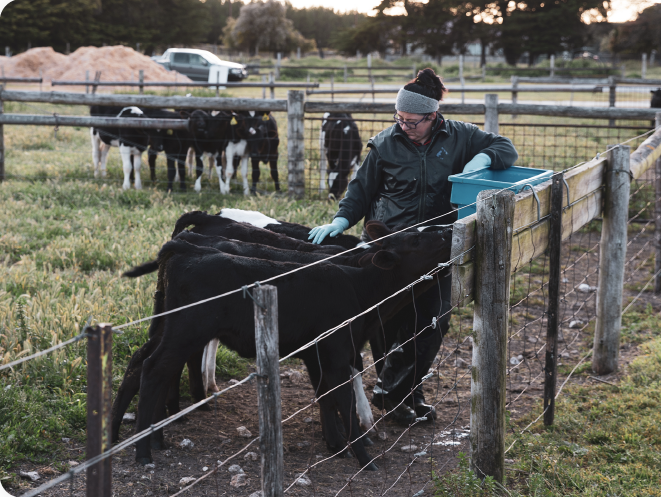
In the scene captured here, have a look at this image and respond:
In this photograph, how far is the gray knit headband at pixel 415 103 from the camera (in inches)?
174

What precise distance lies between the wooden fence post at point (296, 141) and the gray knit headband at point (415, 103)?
18.8 feet

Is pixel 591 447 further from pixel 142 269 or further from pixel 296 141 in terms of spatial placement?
pixel 296 141

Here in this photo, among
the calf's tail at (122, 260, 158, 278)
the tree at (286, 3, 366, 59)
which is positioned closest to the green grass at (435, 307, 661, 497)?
the calf's tail at (122, 260, 158, 278)

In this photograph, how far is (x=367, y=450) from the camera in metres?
4.25

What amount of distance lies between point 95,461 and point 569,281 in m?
6.82

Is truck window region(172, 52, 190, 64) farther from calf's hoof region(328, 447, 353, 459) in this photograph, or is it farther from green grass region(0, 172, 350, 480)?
calf's hoof region(328, 447, 353, 459)

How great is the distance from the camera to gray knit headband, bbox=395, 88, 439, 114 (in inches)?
174

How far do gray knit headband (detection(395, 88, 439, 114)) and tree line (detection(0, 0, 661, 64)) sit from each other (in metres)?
54.0

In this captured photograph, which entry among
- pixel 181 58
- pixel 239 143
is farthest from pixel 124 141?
pixel 181 58

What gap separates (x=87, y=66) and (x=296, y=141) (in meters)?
32.3

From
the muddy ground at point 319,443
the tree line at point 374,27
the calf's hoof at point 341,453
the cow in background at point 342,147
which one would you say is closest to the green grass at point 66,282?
the muddy ground at point 319,443

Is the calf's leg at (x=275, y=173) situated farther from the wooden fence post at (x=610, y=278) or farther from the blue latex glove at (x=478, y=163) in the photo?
the blue latex glove at (x=478, y=163)

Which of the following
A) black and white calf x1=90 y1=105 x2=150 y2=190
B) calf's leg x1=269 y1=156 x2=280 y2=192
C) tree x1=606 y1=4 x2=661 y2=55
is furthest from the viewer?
tree x1=606 y1=4 x2=661 y2=55

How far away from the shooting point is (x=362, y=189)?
4.88 m
